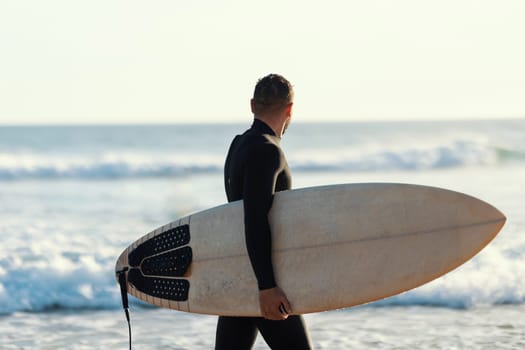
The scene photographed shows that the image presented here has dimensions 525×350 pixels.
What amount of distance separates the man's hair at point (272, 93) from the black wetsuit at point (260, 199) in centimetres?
6

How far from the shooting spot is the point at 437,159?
23312 millimetres

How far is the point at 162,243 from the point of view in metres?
3.13

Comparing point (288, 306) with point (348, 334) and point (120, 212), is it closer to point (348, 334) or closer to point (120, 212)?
point (348, 334)

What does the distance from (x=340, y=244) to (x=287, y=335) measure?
0.44 metres

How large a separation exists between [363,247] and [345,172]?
1958 centimetres

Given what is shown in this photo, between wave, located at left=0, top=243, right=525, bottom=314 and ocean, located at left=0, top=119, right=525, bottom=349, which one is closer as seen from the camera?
ocean, located at left=0, top=119, right=525, bottom=349

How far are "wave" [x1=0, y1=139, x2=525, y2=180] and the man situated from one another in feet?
59.4

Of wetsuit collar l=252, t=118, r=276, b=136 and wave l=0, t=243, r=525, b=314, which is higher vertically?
wetsuit collar l=252, t=118, r=276, b=136

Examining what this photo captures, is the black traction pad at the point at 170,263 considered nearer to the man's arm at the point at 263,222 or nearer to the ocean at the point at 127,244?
the man's arm at the point at 263,222

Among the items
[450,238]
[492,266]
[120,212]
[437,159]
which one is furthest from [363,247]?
[437,159]

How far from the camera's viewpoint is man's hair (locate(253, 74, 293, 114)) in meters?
2.69

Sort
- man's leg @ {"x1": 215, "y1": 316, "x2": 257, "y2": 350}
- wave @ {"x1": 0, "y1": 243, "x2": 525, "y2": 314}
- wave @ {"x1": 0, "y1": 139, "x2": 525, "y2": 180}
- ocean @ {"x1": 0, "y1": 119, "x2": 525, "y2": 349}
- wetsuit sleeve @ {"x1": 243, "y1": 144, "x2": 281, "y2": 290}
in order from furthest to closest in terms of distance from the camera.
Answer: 1. wave @ {"x1": 0, "y1": 139, "x2": 525, "y2": 180}
2. wave @ {"x1": 0, "y1": 243, "x2": 525, "y2": 314}
3. ocean @ {"x1": 0, "y1": 119, "x2": 525, "y2": 349}
4. man's leg @ {"x1": 215, "y1": 316, "x2": 257, "y2": 350}
5. wetsuit sleeve @ {"x1": 243, "y1": 144, "x2": 281, "y2": 290}

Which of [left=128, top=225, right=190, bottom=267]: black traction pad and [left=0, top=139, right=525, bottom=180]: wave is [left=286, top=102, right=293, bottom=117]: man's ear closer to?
[left=128, top=225, right=190, bottom=267]: black traction pad

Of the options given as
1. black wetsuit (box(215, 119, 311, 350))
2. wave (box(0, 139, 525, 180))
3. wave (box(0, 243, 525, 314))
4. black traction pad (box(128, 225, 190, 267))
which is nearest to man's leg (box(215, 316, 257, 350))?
black wetsuit (box(215, 119, 311, 350))
